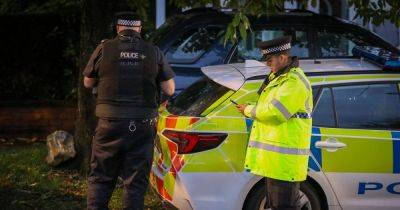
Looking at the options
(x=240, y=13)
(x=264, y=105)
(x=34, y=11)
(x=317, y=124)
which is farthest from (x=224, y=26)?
(x=34, y=11)

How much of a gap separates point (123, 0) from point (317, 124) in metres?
3.12

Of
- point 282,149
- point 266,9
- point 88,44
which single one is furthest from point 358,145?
point 88,44

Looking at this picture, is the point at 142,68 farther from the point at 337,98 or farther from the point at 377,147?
the point at 377,147

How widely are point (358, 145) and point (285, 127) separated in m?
1.01

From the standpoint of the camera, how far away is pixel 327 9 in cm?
1126

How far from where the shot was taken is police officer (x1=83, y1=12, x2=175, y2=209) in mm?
5008

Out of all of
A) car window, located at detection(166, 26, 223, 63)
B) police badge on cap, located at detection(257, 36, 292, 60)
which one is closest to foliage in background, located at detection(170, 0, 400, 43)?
car window, located at detection(166, 26, 223, 63)

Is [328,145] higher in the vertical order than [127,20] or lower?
lower

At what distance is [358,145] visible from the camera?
210 inches

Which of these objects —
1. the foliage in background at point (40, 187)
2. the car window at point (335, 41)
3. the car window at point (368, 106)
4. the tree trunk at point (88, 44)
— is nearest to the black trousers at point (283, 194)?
the car window at point (368, 106)

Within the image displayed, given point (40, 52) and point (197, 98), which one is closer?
point (197, 98)

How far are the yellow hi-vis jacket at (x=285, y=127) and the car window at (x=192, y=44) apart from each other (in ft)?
9.31

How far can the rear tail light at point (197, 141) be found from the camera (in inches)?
202

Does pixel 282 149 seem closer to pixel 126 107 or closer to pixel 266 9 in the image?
pixel 126 107
